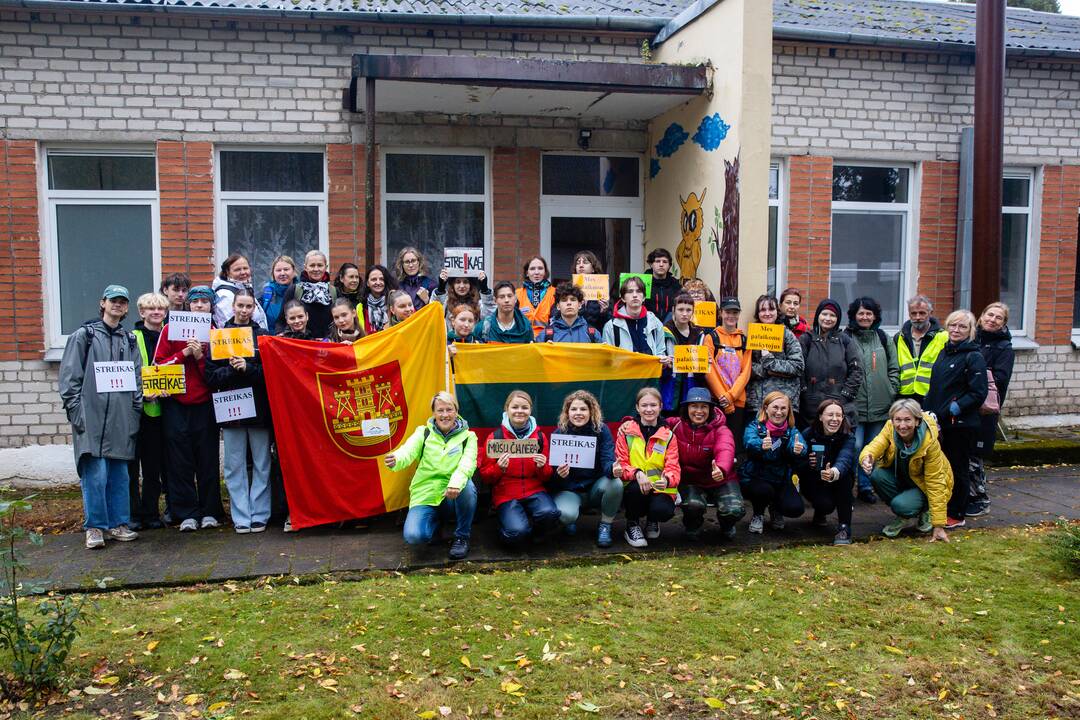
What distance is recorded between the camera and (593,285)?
7312 mm

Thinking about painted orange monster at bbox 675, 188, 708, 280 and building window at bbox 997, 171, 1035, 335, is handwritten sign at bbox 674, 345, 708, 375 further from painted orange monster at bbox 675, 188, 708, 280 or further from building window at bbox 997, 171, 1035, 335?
building window at bbox 997, 171, 1035, 335

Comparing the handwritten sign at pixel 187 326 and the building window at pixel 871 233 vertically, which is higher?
the building window at pixel 871 233

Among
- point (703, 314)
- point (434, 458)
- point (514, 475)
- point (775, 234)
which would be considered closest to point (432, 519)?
point (434, 458)

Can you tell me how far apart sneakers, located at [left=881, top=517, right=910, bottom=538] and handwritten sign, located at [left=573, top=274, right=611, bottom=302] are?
285cm

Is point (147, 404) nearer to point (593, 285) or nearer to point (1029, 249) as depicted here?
point (593, 285)

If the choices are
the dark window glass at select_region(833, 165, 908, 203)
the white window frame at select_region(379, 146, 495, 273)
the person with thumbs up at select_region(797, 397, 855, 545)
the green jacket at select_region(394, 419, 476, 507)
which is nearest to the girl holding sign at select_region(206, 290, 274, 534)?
the green jacket at select_region(394, 419, 476, 507)

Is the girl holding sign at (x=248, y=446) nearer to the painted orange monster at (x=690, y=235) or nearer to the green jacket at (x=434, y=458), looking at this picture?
the green jacket at (x=434, y=458)

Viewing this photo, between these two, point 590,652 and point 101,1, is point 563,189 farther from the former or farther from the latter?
point 590,652

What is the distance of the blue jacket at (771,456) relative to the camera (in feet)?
20.5

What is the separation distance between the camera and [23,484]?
27.1 ft

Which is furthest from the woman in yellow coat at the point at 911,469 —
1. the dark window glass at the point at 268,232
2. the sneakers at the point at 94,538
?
the dark window glass at the point at 268,232

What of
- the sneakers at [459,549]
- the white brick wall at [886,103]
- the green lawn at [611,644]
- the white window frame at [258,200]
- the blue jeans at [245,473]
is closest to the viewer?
the green lawn at [611,644]

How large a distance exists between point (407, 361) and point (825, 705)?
3860 millimetres

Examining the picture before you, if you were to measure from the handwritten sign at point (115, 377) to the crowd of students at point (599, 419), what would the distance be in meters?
0.07
